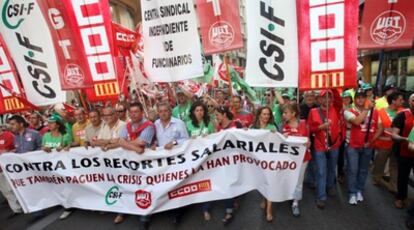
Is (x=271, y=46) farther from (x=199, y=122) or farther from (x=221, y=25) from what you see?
(x=199, y=122)

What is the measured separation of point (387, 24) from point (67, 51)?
16.5ft

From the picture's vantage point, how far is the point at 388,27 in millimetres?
3721

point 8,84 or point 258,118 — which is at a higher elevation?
point 8,84

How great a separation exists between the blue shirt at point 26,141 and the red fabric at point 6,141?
11 cm

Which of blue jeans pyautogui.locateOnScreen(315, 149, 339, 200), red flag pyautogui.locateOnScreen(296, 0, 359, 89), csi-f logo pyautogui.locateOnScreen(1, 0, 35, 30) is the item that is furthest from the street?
csi-f logo pyautogui.locateOnScreen(1, 0, 35, 30)

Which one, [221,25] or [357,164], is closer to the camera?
[357,164]

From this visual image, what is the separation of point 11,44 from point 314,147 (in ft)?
17.8

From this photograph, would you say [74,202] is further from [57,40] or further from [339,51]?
[339,51]

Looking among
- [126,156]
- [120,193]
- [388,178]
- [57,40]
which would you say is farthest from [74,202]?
[388,178]

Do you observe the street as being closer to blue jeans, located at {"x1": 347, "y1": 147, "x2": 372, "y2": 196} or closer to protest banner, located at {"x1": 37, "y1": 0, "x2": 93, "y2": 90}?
blue jeans, located at {"x1": 347, "y1": 147, "x2": 372, "y2": 196}

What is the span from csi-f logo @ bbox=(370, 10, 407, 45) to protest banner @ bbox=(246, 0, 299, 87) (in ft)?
3.36

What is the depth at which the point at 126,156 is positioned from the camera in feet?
13.7

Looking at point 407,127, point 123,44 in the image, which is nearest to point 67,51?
point 123,44

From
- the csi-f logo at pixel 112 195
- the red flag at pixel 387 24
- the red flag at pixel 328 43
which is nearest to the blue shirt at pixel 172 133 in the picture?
the csi-f logo at pixel 112 195
